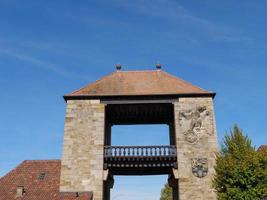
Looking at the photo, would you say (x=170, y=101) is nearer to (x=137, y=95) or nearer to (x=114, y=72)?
(x=137, y=95)

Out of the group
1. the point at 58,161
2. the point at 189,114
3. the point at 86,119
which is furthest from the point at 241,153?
the point at 58,161

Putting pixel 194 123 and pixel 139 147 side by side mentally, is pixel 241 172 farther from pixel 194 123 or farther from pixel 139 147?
pixel 139 147

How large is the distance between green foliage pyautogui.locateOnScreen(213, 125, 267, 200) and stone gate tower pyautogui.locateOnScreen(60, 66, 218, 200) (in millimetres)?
2642

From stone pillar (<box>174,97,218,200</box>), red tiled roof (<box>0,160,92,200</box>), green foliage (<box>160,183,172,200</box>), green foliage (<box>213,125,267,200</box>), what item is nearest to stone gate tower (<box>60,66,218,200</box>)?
stone pillar (<box>174,97,218,200</box>)

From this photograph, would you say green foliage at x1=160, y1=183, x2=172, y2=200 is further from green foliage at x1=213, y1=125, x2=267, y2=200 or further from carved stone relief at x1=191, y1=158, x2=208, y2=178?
green foliage at x1=213, y1=125, x2=267, y2=200

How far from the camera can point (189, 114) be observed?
21.6 m

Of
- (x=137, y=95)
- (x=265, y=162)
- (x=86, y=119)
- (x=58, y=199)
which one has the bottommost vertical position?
(x=58, y=199)

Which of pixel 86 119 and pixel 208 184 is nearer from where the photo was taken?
pixel 208 184

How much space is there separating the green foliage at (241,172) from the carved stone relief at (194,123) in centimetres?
315

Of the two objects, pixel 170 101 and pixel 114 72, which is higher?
pixel 114 72

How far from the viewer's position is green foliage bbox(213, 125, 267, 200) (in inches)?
651

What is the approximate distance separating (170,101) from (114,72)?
199 inches

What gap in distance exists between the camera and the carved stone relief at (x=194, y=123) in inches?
832

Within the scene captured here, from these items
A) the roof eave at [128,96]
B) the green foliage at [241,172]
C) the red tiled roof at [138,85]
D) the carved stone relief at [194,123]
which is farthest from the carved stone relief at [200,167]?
the red tiled roof at [138,85]
